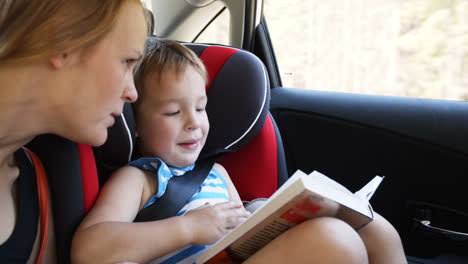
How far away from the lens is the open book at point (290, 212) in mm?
944

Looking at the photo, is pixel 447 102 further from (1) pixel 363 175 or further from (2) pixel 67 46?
(2) pixel 67 46

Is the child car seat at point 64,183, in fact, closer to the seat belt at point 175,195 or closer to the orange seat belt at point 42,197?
the orange seat belt at point 42,197

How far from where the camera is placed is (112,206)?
1.12 meters

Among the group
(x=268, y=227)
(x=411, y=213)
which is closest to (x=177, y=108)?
(x=268, y=227)

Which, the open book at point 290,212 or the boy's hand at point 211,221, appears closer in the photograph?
the open book at point 290,212

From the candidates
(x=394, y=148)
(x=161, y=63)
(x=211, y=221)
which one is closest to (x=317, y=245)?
(x=211, y=221)

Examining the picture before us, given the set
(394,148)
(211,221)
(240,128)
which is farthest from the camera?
(394,148)

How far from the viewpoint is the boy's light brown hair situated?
4.40 ft

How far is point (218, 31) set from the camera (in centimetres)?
229

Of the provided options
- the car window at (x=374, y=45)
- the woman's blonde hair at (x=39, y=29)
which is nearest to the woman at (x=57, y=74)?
the woman's blonde hair at (x=39, y=29)

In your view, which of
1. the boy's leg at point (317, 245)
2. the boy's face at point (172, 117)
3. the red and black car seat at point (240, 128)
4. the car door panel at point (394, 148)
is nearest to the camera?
the boy's leg at point (317, 245)

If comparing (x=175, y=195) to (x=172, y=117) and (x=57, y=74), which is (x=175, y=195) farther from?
(x=57, y=74)

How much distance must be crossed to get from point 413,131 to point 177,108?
0.86 meters

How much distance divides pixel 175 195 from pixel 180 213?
6 centimetres
